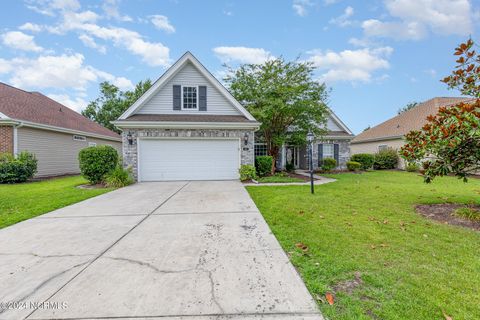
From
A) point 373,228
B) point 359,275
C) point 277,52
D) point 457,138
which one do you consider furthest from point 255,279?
point 277,52

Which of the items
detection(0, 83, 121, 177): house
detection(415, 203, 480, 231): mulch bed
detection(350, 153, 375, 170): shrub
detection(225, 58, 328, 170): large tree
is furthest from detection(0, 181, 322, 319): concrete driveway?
detection(350, 153, 375, 170): shrub

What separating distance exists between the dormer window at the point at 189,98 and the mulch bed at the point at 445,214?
402 inches

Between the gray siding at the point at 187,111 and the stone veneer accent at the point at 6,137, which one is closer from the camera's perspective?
the stone veneer accent at the point at 6,137

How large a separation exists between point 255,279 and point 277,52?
13.2 m

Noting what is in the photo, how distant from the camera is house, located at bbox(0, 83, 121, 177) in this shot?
439 inches

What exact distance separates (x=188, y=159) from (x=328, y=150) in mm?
11665

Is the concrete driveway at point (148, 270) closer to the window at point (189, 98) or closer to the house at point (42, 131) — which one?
the window at point (189, 98)

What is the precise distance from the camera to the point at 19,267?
2838 mm

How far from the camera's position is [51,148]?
13273mm

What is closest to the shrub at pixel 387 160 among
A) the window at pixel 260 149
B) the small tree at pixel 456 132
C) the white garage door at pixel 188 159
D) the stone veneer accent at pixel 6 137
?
the window at pixel 260 149

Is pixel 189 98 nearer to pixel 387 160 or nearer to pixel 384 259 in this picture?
pixel 384 259

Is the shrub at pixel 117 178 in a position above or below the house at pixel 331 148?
below

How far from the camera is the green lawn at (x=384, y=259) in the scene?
205 cm

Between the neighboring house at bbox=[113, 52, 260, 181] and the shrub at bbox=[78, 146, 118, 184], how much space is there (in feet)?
Answer: 2.53
